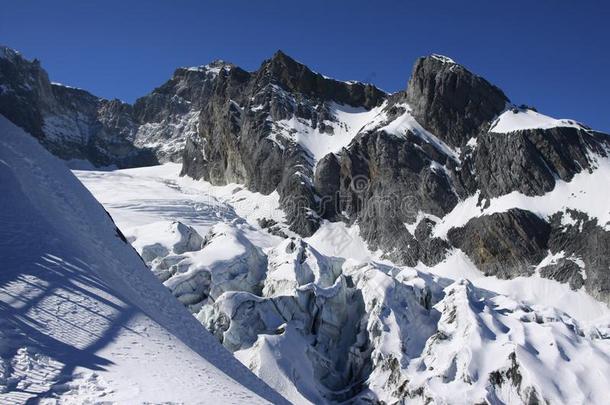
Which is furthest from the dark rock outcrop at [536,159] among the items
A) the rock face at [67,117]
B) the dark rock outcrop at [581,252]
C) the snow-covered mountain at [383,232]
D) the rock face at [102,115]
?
the rock face at [67,117]

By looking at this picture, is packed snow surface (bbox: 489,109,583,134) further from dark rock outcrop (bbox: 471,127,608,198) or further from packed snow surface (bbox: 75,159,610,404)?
packed snow surface (bbox: 75,159,610,404)

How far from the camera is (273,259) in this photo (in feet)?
154

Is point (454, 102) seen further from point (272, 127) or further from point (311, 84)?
point (311, 84)

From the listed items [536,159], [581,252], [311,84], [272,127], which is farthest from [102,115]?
[581,252]

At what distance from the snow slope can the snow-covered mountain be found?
15396mm

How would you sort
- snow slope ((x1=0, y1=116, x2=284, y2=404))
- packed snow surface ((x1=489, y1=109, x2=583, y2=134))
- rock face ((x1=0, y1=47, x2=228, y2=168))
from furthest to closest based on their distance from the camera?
rock face ((x1=0, y1=47, x2=228, y2=168)) → packed snow surface ((x1=489, y1=109, x2=583, y2=134)) → snow slope ((x1=0, y1=116, x2=284, y2=404))

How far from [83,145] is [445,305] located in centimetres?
14177

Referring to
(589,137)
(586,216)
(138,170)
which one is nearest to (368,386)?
(586,216)

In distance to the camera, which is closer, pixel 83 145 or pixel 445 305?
pixel 445 305

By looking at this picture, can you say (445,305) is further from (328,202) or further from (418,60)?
(418,60)

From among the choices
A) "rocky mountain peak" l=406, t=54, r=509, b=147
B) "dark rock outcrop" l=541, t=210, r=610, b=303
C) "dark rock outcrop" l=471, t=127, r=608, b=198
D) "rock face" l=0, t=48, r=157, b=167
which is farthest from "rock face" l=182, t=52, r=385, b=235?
"rock face" l=0, t=48, r=157, b=167

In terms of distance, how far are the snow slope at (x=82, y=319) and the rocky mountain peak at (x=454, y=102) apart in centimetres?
7489

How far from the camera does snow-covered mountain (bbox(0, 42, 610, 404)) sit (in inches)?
1446

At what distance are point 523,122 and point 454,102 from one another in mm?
12143
